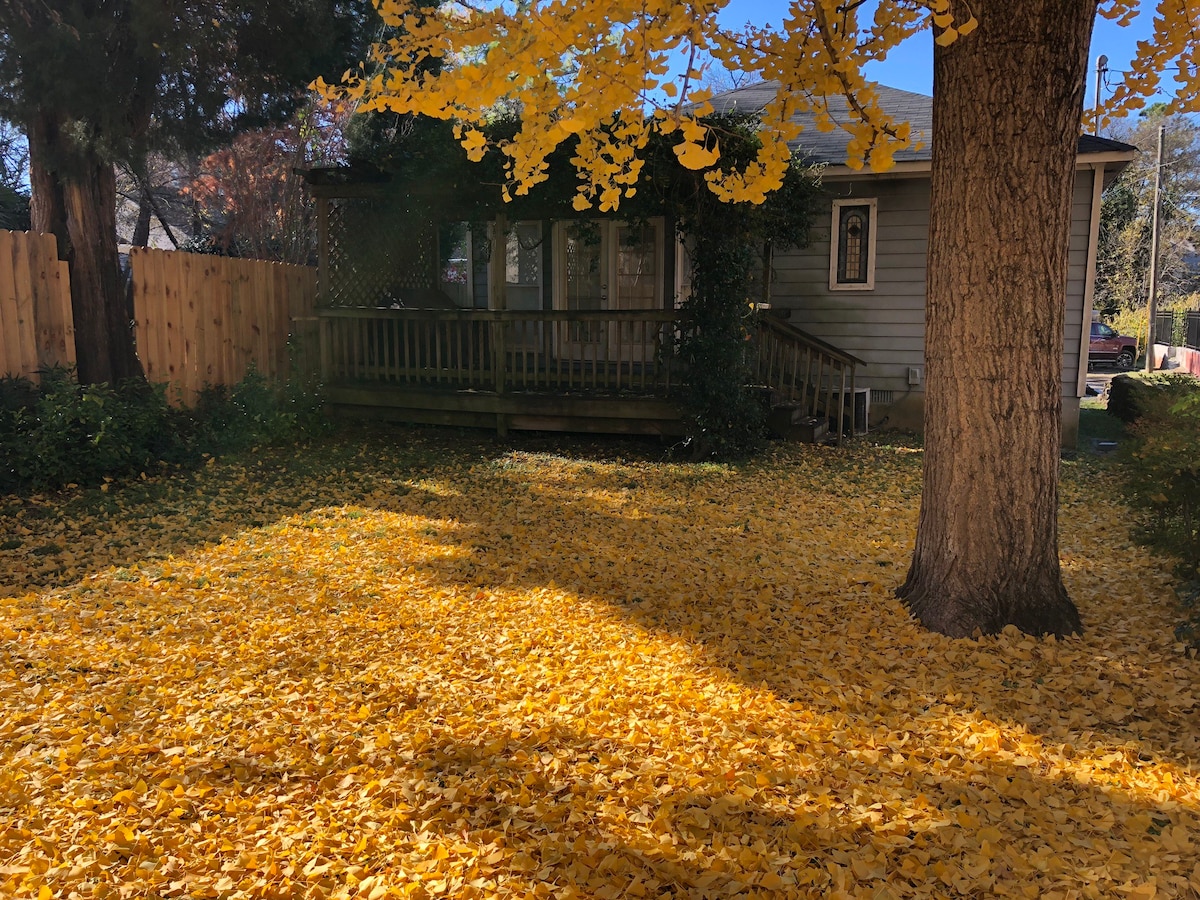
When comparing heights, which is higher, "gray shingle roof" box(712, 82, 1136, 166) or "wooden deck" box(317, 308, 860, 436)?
"gray shingle roof" box(712, 82, 1136, 166)

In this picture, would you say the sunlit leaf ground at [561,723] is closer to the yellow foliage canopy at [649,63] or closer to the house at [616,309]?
the yellow foliage canopy at [649,63]

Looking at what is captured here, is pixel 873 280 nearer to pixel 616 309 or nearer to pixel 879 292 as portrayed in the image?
pixel 879 292

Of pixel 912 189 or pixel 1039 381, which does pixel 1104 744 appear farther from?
pixel 912 189

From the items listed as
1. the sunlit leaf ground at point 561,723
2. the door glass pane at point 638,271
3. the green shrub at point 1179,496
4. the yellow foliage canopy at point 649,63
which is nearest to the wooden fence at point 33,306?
the sunlit leaf ground at point 561,723

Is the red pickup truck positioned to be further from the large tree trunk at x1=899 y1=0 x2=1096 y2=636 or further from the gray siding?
the large tree trunk at x1=899 y1=0 x2=1096 y2=636

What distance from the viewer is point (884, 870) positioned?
2445 mm

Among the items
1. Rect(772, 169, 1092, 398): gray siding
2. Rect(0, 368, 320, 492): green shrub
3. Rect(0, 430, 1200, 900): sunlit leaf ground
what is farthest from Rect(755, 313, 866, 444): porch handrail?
Rect(0, 368, 320, 492): green shrub

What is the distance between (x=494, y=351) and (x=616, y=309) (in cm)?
185

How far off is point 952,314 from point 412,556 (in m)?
3.59

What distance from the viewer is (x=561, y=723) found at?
11.0 ft

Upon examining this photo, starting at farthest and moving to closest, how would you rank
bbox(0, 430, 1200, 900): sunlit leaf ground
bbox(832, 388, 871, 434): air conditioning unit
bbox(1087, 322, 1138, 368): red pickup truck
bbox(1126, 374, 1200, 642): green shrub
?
bbox(1087, 322, 1138, 368): red pickup truck < bbox(832, 388, 871, 434): air conditioning unit < bbox(1126, 374, 1200, 642): green shrub < bbox(0, 430, 1200, 900): sunlit leaf ground

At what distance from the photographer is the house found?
10328mm

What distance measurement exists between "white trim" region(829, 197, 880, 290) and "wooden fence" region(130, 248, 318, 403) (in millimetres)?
7045

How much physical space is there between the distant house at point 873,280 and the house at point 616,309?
0.8 inches
